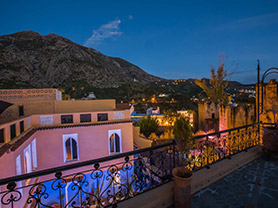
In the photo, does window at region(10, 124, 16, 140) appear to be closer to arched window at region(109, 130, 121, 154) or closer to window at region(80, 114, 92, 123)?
window at region(80, 114, 92, 123)

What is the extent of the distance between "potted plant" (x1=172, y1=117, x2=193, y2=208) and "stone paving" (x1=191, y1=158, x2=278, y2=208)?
416 millimetres

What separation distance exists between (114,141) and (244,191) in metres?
10.5

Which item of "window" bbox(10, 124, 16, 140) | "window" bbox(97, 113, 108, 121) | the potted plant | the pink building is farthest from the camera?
"window" bbox(97, 113, 108, 121)

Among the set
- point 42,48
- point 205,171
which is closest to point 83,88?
point 42,48

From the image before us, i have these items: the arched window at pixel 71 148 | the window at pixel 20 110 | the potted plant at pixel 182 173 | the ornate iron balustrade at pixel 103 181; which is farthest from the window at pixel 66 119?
the potted plant at pixel 182 173

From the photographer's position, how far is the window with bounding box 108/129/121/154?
12584 millimetres

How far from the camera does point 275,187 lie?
332 centimetres

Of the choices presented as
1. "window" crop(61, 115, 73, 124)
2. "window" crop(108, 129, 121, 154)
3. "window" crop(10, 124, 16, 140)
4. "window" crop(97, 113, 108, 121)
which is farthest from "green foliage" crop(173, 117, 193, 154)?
"window" crop(61, 115, 73, 124)

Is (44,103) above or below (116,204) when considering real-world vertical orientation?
above

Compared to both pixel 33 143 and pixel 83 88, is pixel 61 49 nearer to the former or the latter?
pixel 83 88

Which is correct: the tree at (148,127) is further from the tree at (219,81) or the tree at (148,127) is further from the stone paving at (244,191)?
the stone paving at (244,191)

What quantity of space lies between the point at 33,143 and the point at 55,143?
1349 mm

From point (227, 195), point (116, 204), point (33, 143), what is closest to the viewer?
point (116, 204)

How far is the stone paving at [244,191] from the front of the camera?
2885 millimetres
